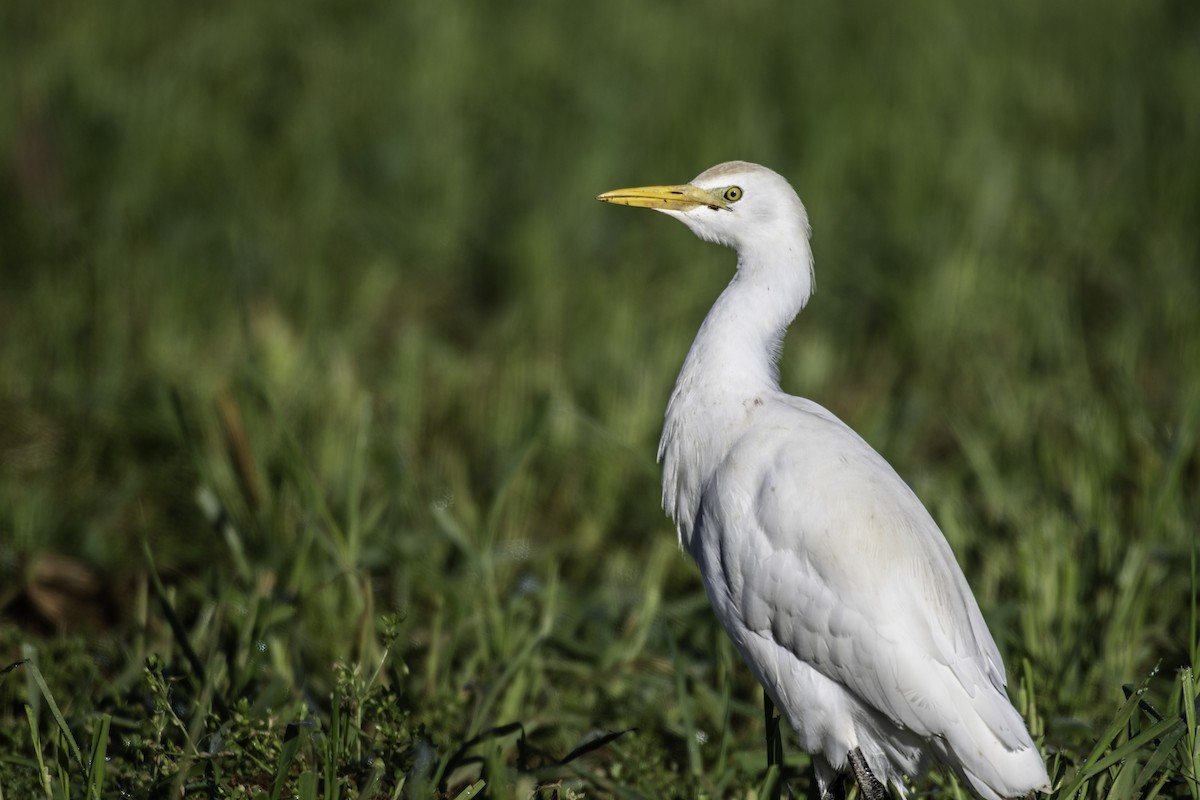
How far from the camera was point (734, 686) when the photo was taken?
399 centimetres

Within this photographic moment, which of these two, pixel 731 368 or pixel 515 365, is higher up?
pixel 731 368

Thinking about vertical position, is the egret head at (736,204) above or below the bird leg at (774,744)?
above

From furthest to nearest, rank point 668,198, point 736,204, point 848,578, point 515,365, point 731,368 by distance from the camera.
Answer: point 515,365 → point 668,198 → point 736,204 → point 731,368 → point 848,578

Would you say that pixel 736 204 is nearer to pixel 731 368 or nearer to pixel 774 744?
pixel 731 368

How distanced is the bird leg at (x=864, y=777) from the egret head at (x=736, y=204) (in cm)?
128

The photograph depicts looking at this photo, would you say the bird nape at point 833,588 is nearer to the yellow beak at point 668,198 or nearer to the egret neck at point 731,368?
the egret neck at point 731,368

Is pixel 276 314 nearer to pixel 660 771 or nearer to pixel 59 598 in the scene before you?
pixel 59 598

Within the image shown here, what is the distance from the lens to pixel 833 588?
2.99 m

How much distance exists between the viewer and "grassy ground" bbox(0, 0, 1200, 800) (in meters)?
3.39

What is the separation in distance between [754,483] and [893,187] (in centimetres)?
483

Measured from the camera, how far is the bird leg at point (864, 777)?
2.96 m

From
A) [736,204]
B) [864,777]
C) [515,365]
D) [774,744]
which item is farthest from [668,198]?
[515,365]

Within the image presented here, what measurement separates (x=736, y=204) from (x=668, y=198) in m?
0.22

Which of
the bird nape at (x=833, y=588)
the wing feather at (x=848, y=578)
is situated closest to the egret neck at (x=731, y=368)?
the bird nape at (x=833, y=588)
